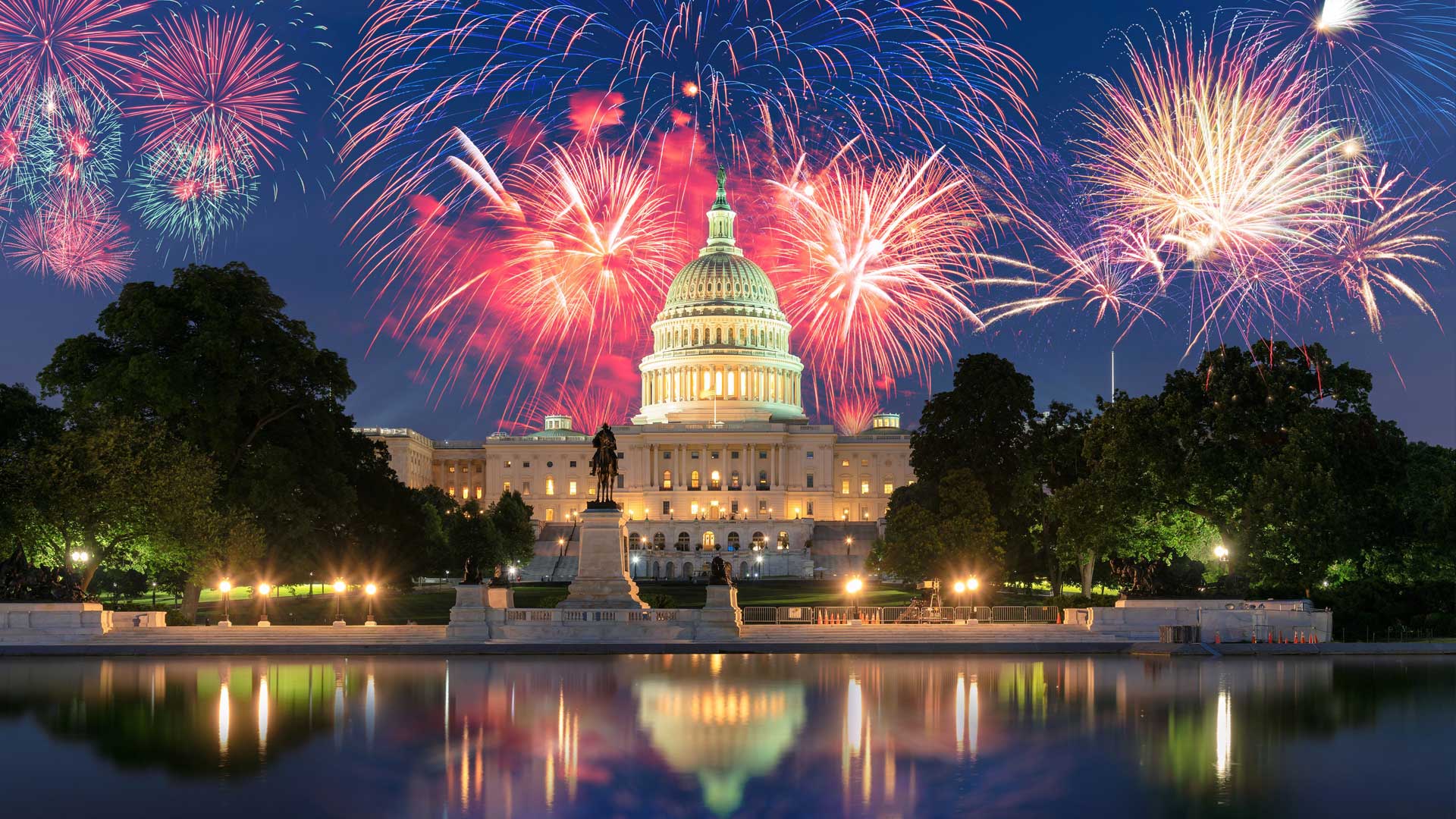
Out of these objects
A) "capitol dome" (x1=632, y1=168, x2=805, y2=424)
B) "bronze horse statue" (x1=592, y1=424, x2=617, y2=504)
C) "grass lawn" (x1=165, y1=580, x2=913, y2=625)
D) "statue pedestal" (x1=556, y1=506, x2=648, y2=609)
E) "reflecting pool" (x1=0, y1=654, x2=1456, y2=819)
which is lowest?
"grass lawn" (x1=165, y1=580, x2=913, y2=625)

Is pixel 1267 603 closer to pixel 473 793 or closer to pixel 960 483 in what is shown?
pixel 960 483

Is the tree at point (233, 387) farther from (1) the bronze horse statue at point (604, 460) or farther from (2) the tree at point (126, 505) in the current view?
(1) the bronze horse statue at point (604, 460)

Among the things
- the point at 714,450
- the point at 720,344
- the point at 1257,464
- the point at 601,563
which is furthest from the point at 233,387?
the point at 720,344

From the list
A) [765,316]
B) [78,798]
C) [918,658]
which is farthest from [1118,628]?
[765,316]

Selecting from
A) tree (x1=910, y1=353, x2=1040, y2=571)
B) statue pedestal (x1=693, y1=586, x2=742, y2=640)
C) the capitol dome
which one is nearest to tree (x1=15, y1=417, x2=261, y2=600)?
statue pedestal (x1=693, y1=586, x2=742, y2=640)

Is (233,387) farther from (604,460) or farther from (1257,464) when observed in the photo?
(1257,464)

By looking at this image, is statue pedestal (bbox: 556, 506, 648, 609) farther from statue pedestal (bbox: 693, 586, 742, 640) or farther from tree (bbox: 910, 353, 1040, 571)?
tree (bbox: 910, 353, 1040, 571)
